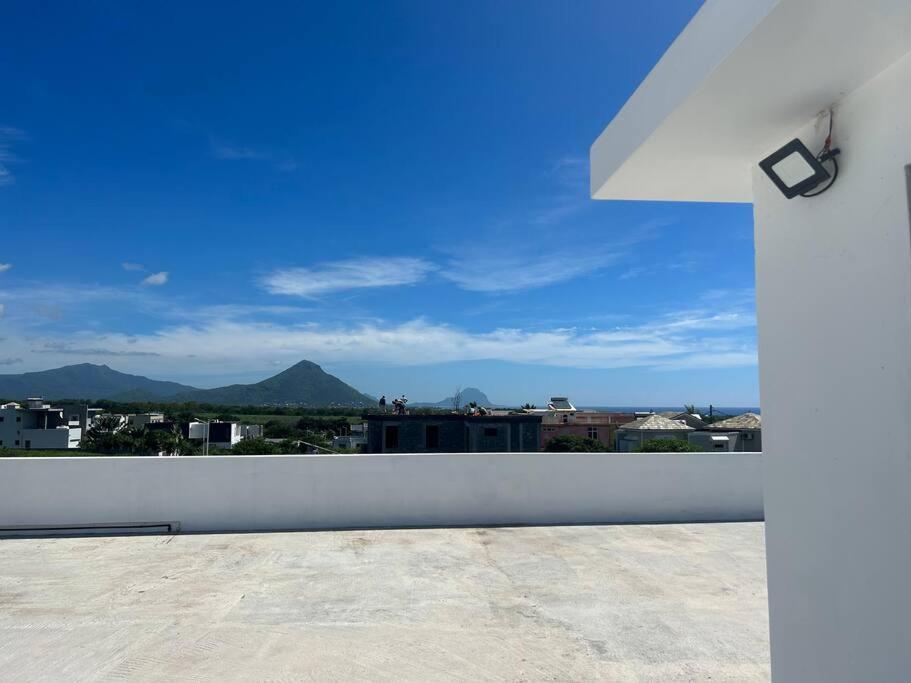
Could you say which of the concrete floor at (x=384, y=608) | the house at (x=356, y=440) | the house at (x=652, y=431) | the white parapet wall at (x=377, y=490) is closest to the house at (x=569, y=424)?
the house at (x=652, y=431)

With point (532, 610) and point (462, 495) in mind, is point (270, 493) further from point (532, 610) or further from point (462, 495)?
point (532, 610)

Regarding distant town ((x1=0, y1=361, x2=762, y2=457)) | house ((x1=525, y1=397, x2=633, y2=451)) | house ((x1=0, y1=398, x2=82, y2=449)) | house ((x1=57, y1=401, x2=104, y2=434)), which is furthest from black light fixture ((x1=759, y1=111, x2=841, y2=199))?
house ((x1=57, y1=401, x2=104, y2=434))

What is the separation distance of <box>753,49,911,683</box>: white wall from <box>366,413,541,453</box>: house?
1220 cm

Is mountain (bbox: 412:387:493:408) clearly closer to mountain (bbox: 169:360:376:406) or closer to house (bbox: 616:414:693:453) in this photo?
house (bbox: 616:414:693:453)

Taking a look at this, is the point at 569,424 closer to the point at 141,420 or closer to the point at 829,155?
the point at 141,420

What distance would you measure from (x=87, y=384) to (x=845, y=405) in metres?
62.9

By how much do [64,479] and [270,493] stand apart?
2.13 metres

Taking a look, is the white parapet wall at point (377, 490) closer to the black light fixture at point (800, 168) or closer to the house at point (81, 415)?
the black light fixture at point (800, 168)

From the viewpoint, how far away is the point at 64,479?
5664 millimetres

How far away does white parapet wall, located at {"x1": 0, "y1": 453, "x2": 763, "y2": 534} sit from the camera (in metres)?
5.67

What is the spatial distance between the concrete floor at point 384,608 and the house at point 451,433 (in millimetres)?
8960

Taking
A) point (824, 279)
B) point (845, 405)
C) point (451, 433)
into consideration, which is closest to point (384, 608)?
point (845, 405)

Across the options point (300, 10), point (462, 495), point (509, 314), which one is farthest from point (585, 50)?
point (509, 314)

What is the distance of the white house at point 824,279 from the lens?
1.45 metres
